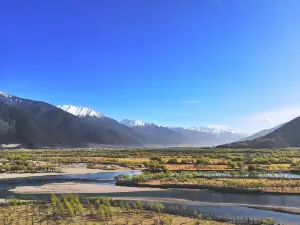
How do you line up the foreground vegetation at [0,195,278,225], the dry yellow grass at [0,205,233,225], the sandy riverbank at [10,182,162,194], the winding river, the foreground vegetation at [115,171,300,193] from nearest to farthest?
the dry yellow grass at [0,205,233,225] → the foreground vegetation at [0,195,278,225] → the winding river → the foreground vegetation at [115,171,300,193] → the sandy riverbank at [10,182,162,194]

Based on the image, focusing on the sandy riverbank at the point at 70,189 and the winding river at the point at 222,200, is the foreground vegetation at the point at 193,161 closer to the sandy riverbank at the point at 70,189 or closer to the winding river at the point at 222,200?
the sandy riverbank at the point at 70,189

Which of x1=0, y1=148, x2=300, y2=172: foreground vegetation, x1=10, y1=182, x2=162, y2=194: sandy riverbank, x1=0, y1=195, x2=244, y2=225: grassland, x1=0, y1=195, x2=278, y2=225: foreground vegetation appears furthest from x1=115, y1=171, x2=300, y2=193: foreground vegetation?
x1=0, y1=148, x2=300, y2=172: foreground vegetation

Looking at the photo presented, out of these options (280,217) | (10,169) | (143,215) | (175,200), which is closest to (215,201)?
(175,200)

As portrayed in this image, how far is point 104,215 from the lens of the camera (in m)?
31.7

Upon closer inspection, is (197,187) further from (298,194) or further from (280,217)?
(280,217)

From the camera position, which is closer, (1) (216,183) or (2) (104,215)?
(2) (104,215)

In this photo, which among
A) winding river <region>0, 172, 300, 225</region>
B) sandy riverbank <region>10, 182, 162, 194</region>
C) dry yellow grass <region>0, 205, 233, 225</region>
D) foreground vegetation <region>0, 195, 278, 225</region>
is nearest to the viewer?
dry yellow grass <region>0, 205, 233, 225</region>

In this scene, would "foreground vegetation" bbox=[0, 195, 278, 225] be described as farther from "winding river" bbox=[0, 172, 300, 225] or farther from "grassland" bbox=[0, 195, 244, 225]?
"winding river" bbox=[0, 172, 300, 225]

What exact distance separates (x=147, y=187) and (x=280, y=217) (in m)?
21.4

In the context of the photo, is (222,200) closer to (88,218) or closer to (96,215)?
(96,215)

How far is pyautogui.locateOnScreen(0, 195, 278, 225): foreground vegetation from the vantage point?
29.6 meters

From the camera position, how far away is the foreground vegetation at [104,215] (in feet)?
97.1

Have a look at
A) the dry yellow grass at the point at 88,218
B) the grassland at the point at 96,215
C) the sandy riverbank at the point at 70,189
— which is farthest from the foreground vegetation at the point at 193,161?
the dry yellow grass at the point at 88,218

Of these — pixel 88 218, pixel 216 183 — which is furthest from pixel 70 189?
pixel 216 183
